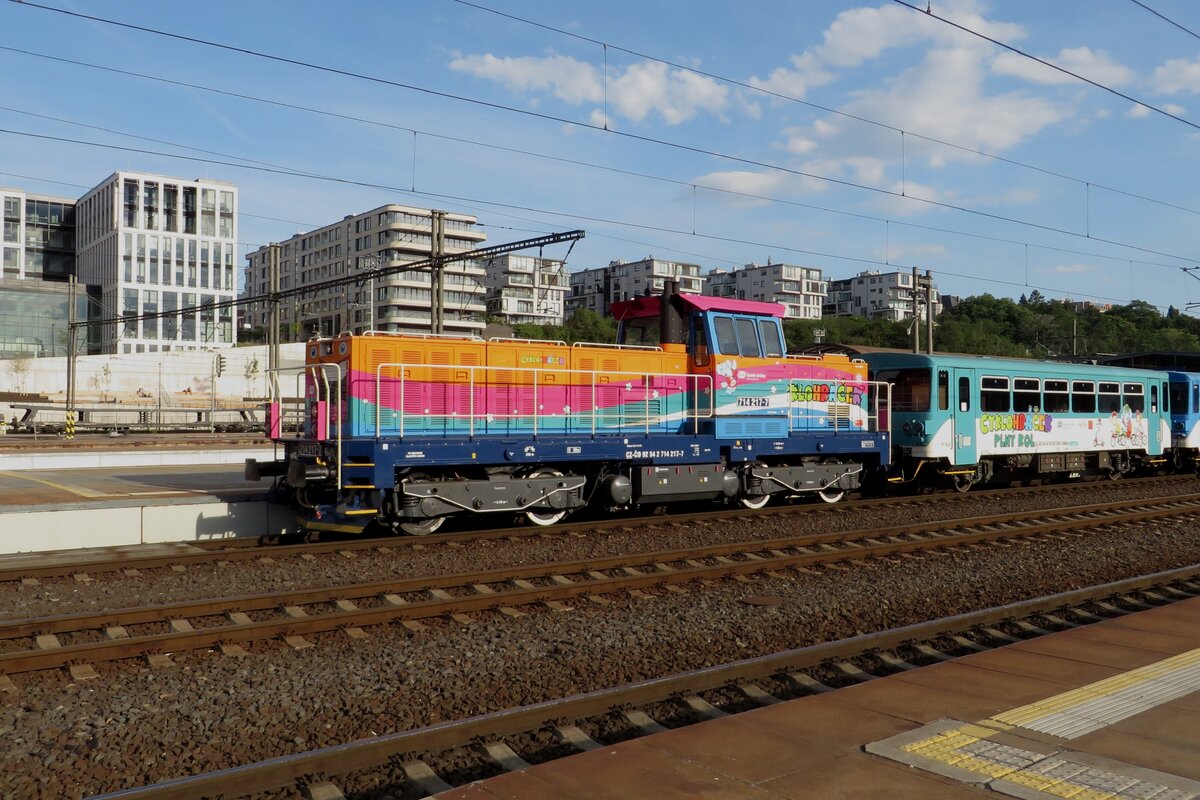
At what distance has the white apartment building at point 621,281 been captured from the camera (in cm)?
12238

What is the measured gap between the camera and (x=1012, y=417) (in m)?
19.2

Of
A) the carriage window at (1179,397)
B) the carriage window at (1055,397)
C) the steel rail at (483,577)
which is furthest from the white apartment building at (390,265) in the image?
the steel rail at (483,577)

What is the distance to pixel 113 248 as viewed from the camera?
7881 cm

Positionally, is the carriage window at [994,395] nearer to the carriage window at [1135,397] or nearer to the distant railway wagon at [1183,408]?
the carriage window at [1135,397]

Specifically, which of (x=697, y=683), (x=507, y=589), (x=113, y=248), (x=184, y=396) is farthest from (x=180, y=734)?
(x=113, y=248)

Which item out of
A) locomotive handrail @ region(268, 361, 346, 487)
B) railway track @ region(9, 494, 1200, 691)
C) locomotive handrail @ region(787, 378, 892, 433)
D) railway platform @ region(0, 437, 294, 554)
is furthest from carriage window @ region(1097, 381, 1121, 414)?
railway platform @ region(0, 437, 294, 554)

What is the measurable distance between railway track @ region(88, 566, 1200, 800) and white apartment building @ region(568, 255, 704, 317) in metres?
111

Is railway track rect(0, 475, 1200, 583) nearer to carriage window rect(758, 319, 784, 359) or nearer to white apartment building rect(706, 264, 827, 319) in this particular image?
carriage window rect(758, 319, 784, 359)

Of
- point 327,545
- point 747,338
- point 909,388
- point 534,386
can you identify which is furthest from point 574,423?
point 909,388

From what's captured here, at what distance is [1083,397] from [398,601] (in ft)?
59.6

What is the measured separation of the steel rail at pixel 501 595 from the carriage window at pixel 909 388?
4.53m

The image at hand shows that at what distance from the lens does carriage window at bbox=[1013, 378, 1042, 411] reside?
19.4 m

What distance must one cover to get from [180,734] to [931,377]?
51.6 feet

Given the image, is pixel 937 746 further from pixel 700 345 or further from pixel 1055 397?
pixel 1055 397
